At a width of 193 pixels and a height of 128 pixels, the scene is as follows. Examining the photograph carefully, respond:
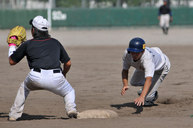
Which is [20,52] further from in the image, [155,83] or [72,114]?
[155,83]

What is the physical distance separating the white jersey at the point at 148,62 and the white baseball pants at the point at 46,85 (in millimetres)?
1252

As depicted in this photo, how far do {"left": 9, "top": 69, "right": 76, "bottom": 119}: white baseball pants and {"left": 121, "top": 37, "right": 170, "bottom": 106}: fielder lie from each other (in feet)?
3.33

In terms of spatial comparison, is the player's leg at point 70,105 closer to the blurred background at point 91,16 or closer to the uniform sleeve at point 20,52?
the uniform sleeve at point 20,52

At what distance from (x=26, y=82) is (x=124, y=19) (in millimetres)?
27350

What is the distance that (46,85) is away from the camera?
6258mm

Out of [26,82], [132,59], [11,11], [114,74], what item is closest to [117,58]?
[114,74]

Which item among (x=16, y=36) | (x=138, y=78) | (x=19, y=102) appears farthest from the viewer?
(x=138, y=78)

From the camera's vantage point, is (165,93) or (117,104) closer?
(117,104)

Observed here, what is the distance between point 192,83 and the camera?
10211mm

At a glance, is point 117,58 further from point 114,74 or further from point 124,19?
point 124,19

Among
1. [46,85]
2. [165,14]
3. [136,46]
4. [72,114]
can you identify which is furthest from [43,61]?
[165,14]

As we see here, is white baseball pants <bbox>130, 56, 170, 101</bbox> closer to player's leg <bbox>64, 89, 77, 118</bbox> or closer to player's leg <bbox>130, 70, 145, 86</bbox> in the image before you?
player's leg <bbox>130, 70, 145, 86</bbox>

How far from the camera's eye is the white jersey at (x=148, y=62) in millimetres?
7007

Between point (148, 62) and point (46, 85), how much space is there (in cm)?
172
